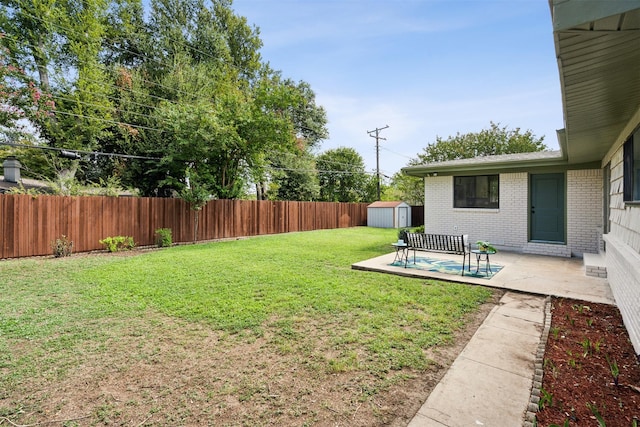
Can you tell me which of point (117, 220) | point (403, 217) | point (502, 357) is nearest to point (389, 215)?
point (403, 217)

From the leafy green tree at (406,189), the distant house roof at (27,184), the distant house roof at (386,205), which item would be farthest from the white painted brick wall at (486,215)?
the distant house roof at (27,184)

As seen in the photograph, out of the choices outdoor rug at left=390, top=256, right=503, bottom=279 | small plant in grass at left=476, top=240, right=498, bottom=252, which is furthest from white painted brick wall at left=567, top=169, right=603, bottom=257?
small plant in grass at left=476, top=240, right=498, bottom=252

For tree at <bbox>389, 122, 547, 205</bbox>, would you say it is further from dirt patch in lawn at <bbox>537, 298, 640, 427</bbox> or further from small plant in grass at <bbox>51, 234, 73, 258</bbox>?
small plant in grass at <bbox>51, 234, 73, 258</bbox>

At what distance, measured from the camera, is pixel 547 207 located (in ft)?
29.3

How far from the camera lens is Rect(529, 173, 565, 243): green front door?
873 cm

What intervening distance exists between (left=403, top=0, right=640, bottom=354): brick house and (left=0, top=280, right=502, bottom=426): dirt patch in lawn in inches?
103

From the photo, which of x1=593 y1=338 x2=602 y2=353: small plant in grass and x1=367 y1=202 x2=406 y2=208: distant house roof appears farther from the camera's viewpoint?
x1=367 y1=202 x2=406 y2=208: distant house roof

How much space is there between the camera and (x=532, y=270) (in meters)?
6.49

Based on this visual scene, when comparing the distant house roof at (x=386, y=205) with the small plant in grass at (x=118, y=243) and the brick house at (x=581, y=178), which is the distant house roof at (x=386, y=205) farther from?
the small plant in grass at (x=118, y=243)

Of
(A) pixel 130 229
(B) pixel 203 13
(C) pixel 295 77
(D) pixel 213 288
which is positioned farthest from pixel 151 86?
(D) pixel 213 288

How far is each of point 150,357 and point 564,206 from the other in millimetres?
10808

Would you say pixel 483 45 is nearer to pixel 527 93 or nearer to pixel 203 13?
pixel 527 93

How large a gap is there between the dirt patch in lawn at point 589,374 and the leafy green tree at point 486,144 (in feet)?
91.0

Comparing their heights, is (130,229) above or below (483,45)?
below
